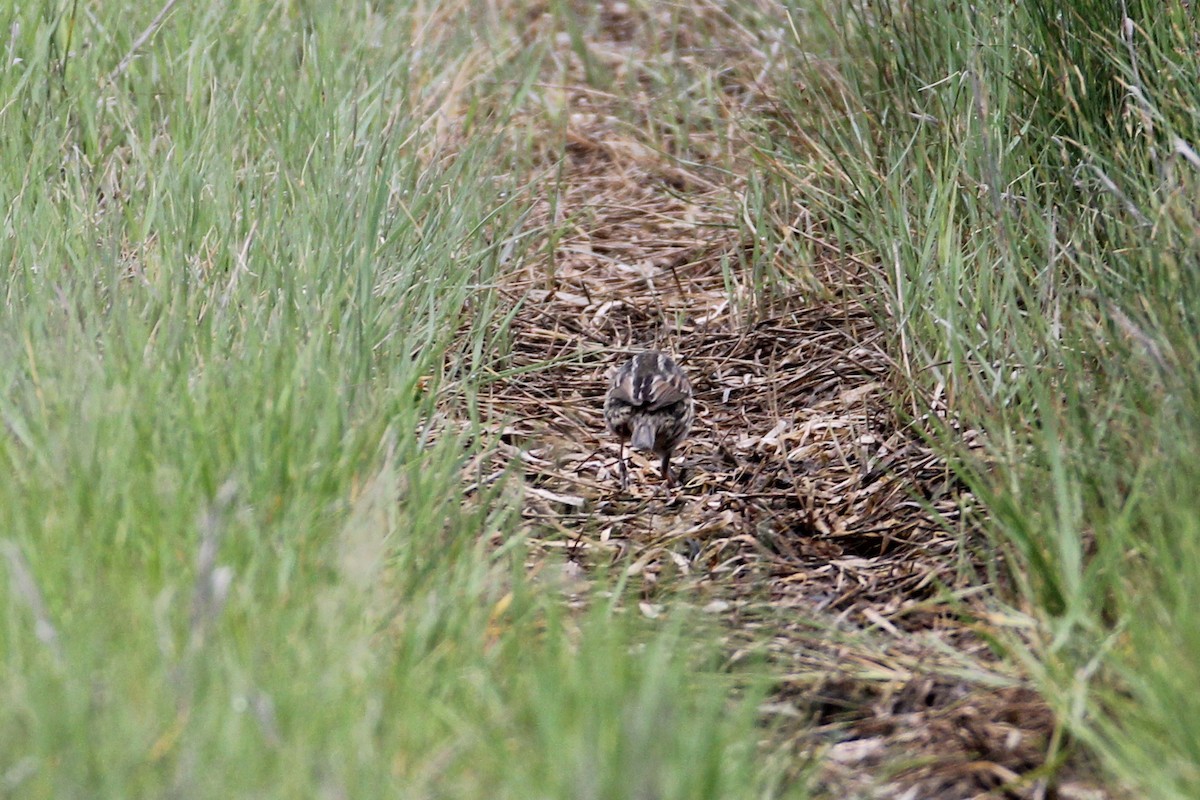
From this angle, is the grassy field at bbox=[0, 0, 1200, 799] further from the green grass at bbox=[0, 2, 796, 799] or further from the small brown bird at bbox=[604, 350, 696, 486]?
the small brown bird at bbox=[604, 350, 696, 486]

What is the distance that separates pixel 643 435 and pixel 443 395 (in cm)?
69

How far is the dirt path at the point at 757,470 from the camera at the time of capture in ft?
10.5

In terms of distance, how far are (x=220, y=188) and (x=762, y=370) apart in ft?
6.63

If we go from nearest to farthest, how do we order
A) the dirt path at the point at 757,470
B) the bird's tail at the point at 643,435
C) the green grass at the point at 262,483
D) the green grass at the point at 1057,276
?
1. the green grass at the point at 262,483
2. the green grass at the point at 1057,276
3. the dirt path at the point at 757,470
4. the bird's tail at the point at 643,435

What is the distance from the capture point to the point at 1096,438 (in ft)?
11.2

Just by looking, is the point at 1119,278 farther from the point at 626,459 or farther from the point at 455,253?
the point at 455,253

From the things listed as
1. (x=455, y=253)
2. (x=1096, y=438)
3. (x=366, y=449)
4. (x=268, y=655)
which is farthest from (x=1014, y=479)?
(x=455, y=253)

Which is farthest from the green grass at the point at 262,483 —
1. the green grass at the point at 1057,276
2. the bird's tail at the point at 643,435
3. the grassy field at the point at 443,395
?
the green grass at the point at 1057,276

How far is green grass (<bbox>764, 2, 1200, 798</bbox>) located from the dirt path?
0.18m

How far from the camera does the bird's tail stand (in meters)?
4.59

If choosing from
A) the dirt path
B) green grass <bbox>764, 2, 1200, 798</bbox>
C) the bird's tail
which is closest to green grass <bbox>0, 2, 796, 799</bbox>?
the dirt path

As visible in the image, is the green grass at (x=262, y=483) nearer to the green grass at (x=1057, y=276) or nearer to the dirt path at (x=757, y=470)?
the dirt path at (x=757, y=470)

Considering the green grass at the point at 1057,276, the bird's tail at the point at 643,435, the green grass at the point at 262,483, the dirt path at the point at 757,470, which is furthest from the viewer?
the bird's tail at the point at 643,435

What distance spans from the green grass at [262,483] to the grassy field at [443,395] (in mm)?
Answer: 12
